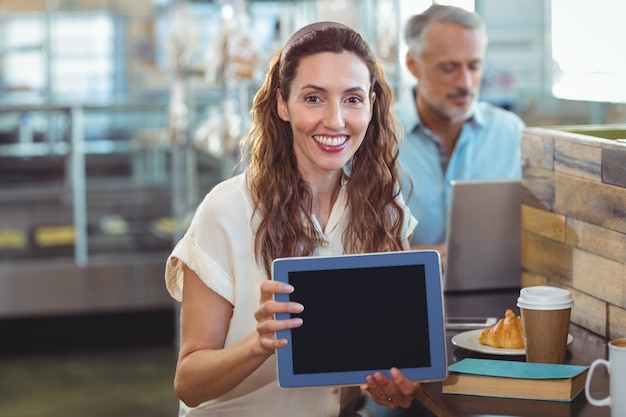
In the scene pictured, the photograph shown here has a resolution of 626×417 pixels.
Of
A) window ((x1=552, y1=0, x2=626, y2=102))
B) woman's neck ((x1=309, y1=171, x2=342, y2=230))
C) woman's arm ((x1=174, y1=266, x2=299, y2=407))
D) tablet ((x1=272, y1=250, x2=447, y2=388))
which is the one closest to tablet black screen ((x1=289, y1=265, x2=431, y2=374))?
tablet ((x1=272, y1=250, x2=447, y2=388))

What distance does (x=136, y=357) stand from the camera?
17.6ft

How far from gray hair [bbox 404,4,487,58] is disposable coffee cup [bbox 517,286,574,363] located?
1.63 meters

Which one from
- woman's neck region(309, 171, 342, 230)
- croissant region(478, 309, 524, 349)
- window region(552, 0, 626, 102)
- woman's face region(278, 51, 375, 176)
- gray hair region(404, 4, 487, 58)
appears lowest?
croissant region(478, 309, 524, 349)

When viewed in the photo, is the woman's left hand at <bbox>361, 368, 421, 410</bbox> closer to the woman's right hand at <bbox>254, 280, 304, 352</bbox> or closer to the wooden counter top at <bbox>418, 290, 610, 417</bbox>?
the wooden counter top at <bbox>418, 290, 610, 417</bbox>

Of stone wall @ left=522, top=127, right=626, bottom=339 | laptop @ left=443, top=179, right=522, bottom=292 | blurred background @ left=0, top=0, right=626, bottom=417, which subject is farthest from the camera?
blurred background @ left=0, top=0, right=626, bottom=417

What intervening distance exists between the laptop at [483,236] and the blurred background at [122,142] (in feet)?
5.65

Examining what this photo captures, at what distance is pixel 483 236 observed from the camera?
8.28 ft

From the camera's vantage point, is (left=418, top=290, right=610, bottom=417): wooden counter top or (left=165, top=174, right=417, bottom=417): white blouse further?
(left=165, top=174, right=417, bottom=417): white blouse

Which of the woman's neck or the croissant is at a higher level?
the woman's neck

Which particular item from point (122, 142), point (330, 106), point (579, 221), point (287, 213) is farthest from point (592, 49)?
point (122, 142)

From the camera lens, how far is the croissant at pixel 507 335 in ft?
6.11

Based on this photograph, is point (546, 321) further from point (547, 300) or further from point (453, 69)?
point (453, 69)

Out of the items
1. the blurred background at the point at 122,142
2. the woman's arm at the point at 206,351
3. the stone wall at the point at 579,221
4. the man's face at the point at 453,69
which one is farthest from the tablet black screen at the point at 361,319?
the blurred background at the point at 122,142

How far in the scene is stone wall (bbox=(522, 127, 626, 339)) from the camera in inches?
77.2
